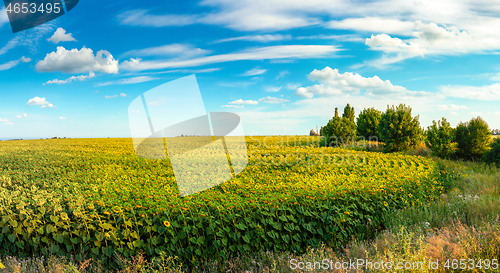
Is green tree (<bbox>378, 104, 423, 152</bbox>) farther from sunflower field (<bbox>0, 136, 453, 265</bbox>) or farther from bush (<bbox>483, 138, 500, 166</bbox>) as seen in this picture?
sunflower field (<bbox>0, 136, 453, 265</bbox>)

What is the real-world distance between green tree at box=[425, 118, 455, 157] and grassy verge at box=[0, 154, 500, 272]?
7.95 m

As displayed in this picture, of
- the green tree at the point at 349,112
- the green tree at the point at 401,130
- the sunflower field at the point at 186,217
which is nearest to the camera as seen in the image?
the sunflower field at the point at 186,217

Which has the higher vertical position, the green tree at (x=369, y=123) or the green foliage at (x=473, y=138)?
the green tree at (x=369, y=123)

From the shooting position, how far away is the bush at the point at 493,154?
11280mm

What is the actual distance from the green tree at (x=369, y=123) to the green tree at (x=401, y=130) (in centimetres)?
455

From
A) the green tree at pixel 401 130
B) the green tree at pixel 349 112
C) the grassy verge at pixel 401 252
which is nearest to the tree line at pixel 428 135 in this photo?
the green tree at pixel 401 130

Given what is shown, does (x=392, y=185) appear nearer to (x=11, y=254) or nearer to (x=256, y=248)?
(x=256, y=248)

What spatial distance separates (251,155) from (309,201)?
543 cm

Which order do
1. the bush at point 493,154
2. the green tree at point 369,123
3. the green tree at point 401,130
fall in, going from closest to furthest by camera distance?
the bush at point 493,154, the green tree at point 401,130, the green tree at point 369,123

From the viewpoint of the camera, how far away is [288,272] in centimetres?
358

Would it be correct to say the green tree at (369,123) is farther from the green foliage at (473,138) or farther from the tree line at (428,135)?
the green foliage at (473,138)

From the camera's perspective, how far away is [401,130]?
14906 millimetres

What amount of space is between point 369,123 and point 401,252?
59.8ft

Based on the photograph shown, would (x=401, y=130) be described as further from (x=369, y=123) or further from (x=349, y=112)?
(x=349, y=112)
